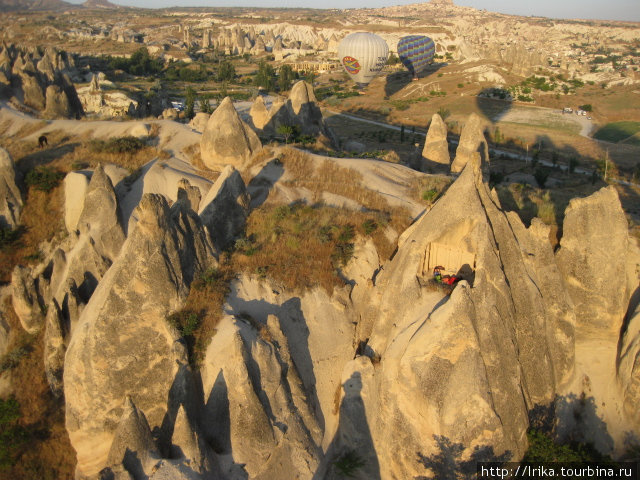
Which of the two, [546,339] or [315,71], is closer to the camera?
[546,339]

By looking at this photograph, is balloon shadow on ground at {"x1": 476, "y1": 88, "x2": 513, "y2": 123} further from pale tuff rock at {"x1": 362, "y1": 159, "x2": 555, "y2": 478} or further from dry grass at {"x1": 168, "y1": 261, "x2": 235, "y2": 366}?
dry grass at {"x1": 168, "y1": 261, "x2": 235, "y2": 366}

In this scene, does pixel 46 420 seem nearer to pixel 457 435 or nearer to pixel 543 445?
pixel 457 435

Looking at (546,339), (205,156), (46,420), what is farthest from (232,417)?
(205,156)

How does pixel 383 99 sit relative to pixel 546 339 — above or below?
below

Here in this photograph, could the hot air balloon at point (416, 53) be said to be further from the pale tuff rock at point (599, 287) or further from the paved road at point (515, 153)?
the pale tuff rock at point (599, 287)

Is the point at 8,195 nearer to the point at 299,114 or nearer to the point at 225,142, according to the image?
the point at 225,142

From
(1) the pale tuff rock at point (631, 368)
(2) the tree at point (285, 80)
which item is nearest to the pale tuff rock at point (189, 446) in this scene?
(1) the pale tuff rock at point (631, 368)

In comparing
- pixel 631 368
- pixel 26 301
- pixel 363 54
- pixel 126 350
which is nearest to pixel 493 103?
pixel 363 54
